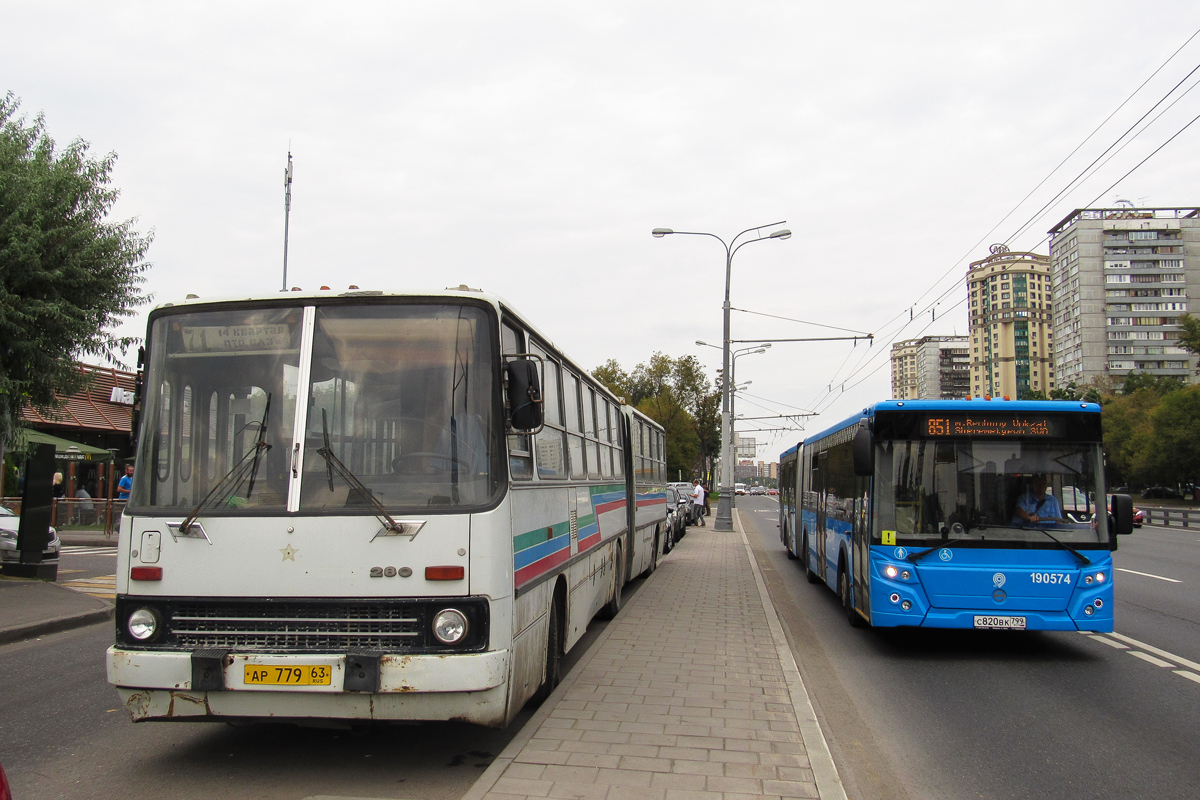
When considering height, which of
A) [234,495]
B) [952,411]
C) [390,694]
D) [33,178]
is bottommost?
[390,694]

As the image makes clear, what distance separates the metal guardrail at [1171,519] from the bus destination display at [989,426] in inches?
1274

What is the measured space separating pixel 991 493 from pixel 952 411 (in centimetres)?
87

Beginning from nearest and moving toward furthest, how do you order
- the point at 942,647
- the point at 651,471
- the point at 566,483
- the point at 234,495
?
the point at 234,495
the point at 566,483
the point at 942,647
the point at 651,471

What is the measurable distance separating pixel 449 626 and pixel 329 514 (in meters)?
0.88

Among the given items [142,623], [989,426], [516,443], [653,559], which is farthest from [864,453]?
[653,559]

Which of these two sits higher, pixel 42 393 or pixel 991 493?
Result: pixel 42 393

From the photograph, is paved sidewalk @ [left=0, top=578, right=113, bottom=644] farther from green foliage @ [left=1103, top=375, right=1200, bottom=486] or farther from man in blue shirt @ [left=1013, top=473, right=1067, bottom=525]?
green foliage @ [left=1103, top=375, right=1200, bottom=486]

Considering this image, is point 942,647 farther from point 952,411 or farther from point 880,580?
point 952,411

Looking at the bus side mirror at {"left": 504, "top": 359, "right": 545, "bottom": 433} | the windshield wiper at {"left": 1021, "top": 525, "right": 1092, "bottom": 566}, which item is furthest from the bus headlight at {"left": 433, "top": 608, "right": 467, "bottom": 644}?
the windshield wiper at {"left": 1021, "top": 525, "right": 1092, "bottom": 566}

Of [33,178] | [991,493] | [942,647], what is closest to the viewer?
[991,493]

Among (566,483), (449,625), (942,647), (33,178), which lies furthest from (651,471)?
(449,625)

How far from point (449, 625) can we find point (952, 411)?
609cm

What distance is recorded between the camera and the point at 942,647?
959 cm

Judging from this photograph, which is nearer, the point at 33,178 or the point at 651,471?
the point at 33,178
